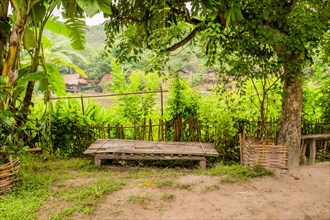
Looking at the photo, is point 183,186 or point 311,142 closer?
point 183,186

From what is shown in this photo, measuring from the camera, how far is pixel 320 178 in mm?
4082

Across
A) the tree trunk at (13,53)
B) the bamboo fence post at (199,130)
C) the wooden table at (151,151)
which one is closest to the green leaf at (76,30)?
the tree trunk at (13,53)

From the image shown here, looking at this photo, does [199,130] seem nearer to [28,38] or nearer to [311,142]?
[311,142]

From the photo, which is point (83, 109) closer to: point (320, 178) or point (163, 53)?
point (163, 53)

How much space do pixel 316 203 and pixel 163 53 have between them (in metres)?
2.61

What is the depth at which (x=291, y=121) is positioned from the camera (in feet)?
14.5

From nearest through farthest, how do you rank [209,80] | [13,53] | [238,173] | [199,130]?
[13,53] < [238,173] < [199,130] < [209,80]

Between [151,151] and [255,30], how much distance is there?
7.85 ft

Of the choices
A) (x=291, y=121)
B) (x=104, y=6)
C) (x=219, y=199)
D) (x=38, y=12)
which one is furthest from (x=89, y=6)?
(x=291, y=121)

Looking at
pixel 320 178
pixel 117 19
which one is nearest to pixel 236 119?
pixel 320 178

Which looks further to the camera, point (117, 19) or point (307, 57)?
point (117, 19)

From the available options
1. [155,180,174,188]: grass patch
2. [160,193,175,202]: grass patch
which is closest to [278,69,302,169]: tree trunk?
[155,180,174,188]: grass patch

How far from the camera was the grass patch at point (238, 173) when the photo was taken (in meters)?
3.93

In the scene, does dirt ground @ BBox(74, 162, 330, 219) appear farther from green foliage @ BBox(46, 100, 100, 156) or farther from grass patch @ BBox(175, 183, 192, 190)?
green foliage @ BBox(46, 100, 100, 156)
